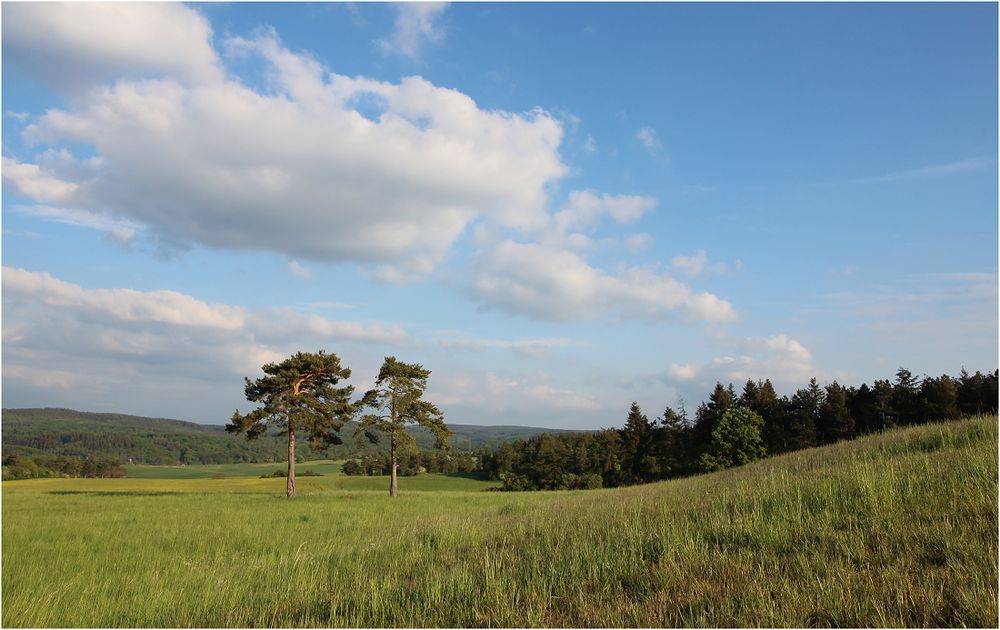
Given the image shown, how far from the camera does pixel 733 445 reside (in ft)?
216

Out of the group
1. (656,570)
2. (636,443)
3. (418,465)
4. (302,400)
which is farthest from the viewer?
(418,465)

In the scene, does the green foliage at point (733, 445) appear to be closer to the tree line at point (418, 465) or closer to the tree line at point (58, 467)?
the tree line at point (418, 465)

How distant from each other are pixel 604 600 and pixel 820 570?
2.47m

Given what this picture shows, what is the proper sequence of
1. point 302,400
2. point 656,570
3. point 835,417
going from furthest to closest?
1. point 835,417
2. point 302,400
3. point 656,570

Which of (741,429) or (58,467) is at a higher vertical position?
(741,429)

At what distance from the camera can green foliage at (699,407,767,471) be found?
65.6 metres

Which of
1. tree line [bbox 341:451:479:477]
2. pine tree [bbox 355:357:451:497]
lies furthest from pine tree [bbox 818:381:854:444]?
tree line [bbox 341:451:479:477]

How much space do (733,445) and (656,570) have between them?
2622 inches

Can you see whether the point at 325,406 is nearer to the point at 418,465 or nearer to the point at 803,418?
the point at 803,418

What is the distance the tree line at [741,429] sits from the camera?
6488 centimetres

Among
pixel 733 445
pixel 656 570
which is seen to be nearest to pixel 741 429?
pixel 733 445

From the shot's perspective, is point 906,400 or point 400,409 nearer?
point 400,409

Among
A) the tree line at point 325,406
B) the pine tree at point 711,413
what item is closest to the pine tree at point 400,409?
the tree line at point 325,406

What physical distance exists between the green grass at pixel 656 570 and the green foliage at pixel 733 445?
56616mm
